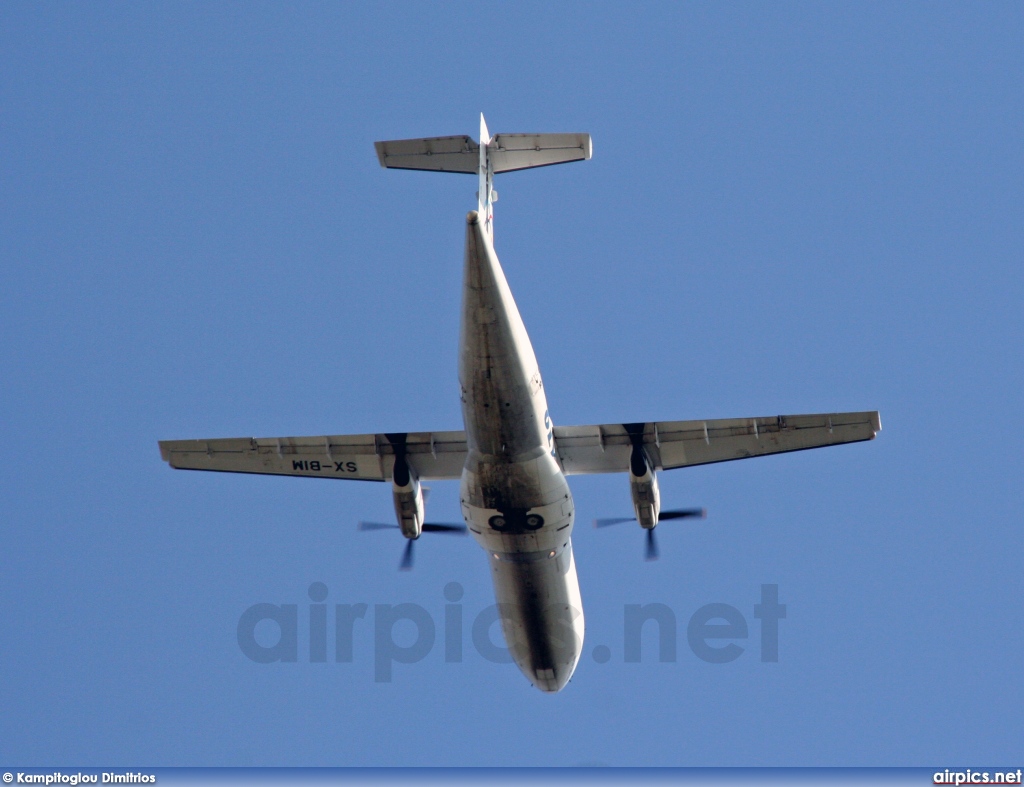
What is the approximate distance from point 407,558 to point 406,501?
1.46m

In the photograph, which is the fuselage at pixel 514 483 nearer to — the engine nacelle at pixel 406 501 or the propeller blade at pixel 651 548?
the propeller blade at pixel 651 548

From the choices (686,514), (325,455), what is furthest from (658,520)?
(325,455)

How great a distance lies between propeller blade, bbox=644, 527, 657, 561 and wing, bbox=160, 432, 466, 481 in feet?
16.0

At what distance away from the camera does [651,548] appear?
33219 mm

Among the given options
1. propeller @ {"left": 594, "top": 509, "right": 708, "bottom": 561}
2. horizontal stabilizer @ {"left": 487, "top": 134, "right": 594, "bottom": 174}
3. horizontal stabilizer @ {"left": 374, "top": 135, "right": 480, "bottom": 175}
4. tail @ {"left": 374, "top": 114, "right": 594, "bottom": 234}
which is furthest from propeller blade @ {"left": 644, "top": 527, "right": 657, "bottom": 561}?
horizontal stabilizer @ {"left": 374, "top": 135, "right": 480, "bottom": 175}

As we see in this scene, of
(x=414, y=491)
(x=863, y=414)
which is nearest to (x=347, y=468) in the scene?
(x=414, y=491)

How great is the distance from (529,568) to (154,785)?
952 centimetres

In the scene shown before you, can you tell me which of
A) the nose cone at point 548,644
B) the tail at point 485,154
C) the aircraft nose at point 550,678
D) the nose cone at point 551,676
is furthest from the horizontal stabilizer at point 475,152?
the aircraft nose at point 550,678

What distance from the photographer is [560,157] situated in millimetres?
33438

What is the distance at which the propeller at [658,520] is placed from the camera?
3291 cm

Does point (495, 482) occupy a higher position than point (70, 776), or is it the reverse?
point (495, 482)

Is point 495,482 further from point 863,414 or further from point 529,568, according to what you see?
point 863,414

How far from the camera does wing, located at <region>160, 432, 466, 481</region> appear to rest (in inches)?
1332

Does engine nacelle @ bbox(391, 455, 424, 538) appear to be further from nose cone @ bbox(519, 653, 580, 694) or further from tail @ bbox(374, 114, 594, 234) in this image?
tail @ bbox(374, 114, 594, 234)
